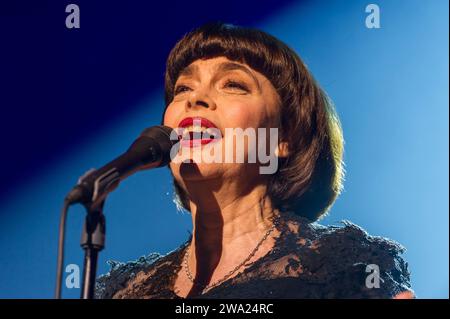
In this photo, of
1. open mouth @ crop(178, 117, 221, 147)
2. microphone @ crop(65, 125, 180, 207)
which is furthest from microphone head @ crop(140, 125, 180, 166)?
open mouth @ crop(178, 117, 221, 147)

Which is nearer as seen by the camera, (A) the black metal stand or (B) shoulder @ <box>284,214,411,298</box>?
(A) the black metal stand

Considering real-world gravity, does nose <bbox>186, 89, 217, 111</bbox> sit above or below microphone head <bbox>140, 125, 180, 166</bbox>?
above

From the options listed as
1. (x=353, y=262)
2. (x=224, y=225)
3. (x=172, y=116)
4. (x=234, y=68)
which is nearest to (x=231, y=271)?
(x=224, y=225)

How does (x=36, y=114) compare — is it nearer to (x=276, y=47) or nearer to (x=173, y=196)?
(x=173, y=196)

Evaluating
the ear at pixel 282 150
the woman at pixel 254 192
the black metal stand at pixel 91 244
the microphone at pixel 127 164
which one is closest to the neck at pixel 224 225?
the woman at pixel 254 192

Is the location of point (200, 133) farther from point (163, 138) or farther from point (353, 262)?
point (353, 262)

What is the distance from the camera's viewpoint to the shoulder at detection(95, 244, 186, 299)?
1700 millimetres

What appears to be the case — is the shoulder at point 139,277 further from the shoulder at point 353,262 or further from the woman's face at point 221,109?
the shoulder at point 353,262

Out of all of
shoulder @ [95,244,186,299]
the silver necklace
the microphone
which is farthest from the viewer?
shoulder @ [95,244,186,299]

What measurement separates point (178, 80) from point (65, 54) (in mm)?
547

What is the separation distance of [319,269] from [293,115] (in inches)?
19.8

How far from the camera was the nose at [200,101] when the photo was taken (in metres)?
1.64

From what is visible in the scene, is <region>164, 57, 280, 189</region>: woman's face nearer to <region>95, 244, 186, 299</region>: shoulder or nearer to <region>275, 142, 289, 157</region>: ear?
<region>275, 142, 289, 157</region>: ear
